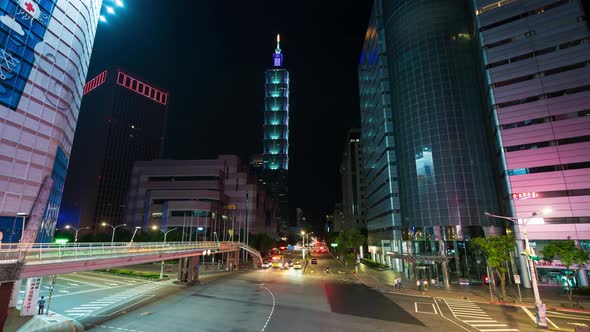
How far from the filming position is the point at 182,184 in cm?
11100

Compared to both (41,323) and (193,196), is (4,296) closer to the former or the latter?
(41,323)

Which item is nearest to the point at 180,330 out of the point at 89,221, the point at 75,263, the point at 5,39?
the point at 75,263

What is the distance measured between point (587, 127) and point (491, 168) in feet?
51.6

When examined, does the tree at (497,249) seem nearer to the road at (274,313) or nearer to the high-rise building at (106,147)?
the road at (274,313)

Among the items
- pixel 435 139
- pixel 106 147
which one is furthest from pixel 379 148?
pixel 106 147

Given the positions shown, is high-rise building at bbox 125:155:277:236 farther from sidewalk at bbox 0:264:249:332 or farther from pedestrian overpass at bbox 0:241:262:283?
sidewalk at bbox 0:264:249:332

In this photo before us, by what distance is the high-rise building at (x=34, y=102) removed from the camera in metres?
44.1

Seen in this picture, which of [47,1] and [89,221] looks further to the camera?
[89,221]

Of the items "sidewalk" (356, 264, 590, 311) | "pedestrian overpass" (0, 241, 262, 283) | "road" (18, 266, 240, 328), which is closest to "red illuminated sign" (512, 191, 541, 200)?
"sidewalk" (356, 264, 590, 311)

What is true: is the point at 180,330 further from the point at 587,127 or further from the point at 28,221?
the point at 587,127

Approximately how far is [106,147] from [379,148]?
497 feet

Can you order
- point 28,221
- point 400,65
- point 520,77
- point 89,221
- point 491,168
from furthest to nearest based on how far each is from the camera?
point 89,221 → point 400,65 → point 491,168 → point 520,77 → point 28,221

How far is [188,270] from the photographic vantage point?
46656mm

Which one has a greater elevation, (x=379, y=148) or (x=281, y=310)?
(x=379, y=148)
